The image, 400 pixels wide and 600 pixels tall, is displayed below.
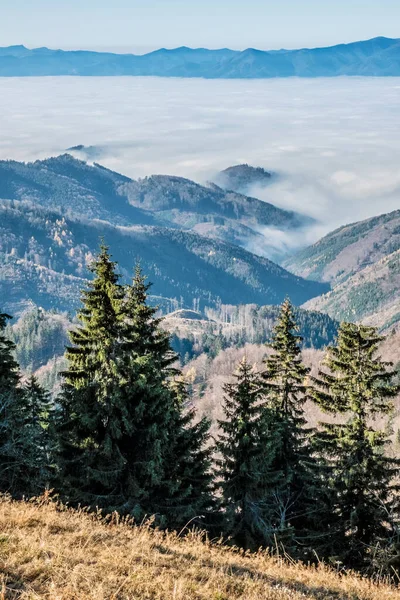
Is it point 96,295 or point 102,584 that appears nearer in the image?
point 102,584

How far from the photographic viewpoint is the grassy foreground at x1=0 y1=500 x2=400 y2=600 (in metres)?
7.80

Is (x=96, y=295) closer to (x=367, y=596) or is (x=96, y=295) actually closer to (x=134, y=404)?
(x=134, y=404)

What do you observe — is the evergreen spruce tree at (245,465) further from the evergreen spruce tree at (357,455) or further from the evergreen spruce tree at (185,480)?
the evergreen spruce tree at (357,455)

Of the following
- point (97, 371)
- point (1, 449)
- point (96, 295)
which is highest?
point (96, 295)

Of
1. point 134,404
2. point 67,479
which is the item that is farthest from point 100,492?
point 134,404

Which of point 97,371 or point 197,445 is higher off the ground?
point 97,371

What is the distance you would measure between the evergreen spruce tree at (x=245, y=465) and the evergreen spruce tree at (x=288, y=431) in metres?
1.24

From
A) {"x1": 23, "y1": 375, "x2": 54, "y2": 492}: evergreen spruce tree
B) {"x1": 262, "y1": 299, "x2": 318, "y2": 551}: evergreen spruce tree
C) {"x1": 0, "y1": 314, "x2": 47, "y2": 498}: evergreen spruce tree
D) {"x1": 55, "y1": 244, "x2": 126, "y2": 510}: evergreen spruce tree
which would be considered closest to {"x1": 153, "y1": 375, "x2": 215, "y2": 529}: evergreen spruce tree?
{"x1": 55, "y1": 244, "x2": 126, "y2": 510}: evergreen spruce tree

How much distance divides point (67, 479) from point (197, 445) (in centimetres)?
677

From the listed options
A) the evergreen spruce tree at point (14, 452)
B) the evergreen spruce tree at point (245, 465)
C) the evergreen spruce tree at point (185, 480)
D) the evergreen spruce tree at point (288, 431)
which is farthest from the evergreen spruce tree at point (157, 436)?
the evergreen spruce tree at point (14, 452)

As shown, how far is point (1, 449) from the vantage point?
2162 centimetres

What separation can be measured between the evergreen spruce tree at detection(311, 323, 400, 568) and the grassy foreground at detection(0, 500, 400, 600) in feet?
41.6

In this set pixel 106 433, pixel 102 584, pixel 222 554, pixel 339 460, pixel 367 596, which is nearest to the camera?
pixel 102 584

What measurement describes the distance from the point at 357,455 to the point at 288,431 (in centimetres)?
464
